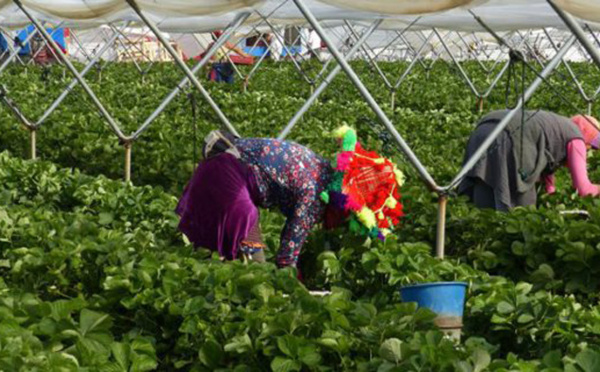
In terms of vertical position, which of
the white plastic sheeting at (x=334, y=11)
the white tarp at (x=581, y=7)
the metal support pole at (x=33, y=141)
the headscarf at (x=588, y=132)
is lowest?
the metal support pole at (x=33, y=141)

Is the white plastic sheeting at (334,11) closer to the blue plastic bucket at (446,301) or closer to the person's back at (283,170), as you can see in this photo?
the person's back at (283,170)

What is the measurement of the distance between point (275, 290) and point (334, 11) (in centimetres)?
799

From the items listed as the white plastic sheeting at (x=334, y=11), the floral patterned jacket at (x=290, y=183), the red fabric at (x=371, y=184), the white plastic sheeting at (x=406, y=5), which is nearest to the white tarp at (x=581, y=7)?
the white plastic sheeting at (x=334, y=11)

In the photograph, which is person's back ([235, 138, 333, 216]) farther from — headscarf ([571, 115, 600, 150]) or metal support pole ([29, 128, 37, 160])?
metal support pole ([29, 128, 37, 160])

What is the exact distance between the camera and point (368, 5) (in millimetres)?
6586

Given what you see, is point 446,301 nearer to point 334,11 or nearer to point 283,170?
point 283,170

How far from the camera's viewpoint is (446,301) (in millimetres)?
4602

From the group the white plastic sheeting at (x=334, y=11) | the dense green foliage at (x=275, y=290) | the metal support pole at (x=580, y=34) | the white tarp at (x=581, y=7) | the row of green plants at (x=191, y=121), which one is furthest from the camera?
the row of green plants at (x=191, y=121)

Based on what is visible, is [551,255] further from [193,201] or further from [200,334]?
[200,334]

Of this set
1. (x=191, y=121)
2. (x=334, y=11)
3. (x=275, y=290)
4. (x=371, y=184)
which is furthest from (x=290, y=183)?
(x=334, y=11)

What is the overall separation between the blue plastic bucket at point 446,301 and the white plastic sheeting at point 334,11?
1.62 metres

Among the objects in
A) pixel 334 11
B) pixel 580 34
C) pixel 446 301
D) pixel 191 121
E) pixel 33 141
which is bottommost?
pixel 446 301

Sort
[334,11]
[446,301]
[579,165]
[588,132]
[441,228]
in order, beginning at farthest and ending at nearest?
[334,11], [588,132], [579,165], [441,228], [446,301]

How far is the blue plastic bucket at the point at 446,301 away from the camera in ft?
15.1
